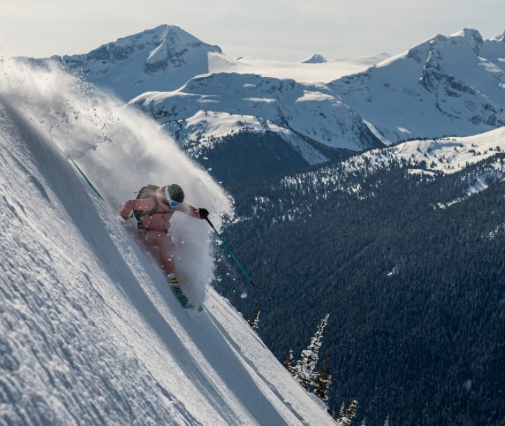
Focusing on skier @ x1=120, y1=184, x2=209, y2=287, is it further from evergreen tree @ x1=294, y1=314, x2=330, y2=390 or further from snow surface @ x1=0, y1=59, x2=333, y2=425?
evergreen tree @ x1=294, y1=314, x2=330, y2=390

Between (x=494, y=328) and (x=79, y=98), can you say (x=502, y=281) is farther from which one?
(x=79, y=98)

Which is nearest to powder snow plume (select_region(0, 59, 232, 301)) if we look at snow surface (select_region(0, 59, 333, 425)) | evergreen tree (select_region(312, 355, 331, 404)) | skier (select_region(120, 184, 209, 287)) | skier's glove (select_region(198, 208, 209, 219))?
snow surface (select_region(0, 59, 333, 425))

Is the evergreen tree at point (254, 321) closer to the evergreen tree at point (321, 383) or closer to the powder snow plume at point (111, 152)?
the evergreen tree at point (321, 383)

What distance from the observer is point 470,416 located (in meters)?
143

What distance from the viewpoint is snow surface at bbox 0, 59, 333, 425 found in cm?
425

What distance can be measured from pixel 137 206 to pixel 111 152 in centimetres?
284

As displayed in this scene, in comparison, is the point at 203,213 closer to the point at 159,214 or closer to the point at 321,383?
the point at 159,214

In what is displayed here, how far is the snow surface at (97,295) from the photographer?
13.9 ft

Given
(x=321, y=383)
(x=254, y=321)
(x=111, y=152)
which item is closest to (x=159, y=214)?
(x=111, y=152)

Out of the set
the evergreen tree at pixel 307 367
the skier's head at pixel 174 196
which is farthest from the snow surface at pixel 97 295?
the evergreen tree at pixel 307 367

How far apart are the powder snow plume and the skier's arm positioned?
84 cm

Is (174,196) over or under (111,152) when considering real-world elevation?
under

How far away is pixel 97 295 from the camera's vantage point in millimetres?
6109

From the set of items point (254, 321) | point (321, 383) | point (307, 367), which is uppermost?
point (254, 321)
